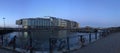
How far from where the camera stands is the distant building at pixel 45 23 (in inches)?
4247

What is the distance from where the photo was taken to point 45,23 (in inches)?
4444

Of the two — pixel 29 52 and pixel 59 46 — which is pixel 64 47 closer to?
pixel 59 46

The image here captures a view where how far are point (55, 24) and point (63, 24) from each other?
856cm

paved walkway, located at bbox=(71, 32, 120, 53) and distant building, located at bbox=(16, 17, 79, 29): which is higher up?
A: distant building, located at bbox=(16, 17, 79, 29)

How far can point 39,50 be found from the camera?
1686cm

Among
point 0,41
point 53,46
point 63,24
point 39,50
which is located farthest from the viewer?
point 63,24

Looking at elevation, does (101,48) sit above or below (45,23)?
below

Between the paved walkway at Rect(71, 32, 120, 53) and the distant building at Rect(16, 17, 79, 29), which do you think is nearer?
the paved walkway at Rect(71, 32, 120, 53)

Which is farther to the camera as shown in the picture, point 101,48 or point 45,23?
point 45,23

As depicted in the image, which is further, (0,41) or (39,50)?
(0,41)

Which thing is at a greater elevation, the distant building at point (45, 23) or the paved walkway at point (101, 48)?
the distant building at point (45, 23)

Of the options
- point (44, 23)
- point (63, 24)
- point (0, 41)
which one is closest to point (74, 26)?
point (63, 24)

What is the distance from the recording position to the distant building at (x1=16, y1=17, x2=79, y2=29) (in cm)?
10788

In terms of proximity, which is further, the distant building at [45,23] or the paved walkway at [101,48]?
the distant building at [45,23]
